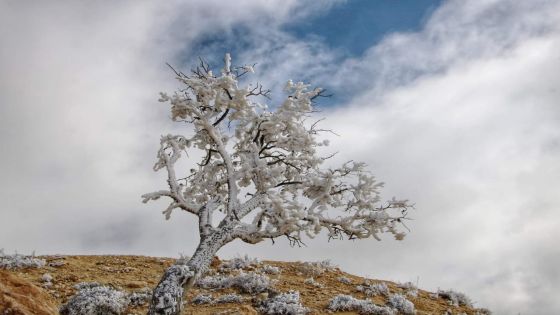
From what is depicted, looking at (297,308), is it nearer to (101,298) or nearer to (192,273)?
(192,273)

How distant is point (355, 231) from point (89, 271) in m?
10.8

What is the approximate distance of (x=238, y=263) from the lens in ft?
76.0

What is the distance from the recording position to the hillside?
17000 millimetres

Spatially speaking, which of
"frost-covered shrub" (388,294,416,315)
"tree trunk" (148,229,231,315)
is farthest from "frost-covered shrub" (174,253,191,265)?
"frost-covered shrub" (388,294,416,315)

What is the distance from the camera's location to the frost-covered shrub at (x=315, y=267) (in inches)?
667

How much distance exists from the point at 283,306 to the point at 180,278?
11.5 ft

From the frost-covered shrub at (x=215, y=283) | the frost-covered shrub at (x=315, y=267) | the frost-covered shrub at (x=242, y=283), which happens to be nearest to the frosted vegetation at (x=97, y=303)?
the frost-covered shrub at (x=215, y=283)

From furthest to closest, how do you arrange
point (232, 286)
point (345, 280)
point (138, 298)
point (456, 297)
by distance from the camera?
point (345, 280), point (456, 297), point (232, 286), point (138, 298)

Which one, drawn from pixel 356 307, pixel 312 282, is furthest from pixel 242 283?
pixel 356 307

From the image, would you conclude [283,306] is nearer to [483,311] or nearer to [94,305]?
[94,305]

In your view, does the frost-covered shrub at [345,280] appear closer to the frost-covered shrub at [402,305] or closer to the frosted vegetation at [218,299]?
the frost-covered shrub at [402,305]

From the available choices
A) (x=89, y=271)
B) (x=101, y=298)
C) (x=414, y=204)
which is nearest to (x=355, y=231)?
(x=414, y=204)

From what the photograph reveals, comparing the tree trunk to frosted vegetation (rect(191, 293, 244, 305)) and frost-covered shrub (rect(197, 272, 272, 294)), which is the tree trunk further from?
frost-covered shrub (rect(197, 272, 272, 294))

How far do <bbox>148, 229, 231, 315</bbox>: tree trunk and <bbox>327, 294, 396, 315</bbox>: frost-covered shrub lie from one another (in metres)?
4.44
